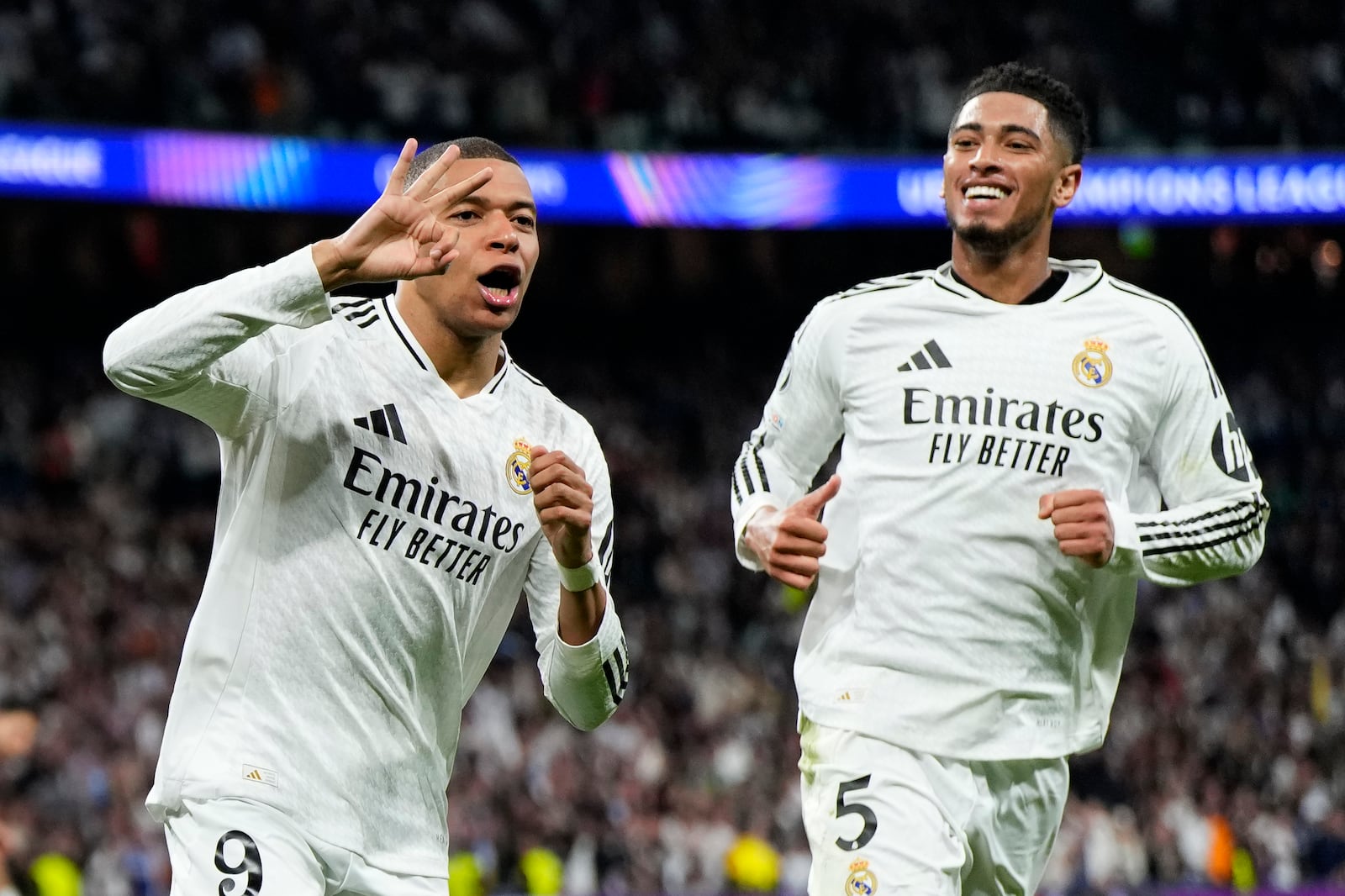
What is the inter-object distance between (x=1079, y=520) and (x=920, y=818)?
839mm

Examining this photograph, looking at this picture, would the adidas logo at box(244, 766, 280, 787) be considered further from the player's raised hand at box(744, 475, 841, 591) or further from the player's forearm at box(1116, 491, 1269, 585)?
the player's forearm at box(1116, 491, 1269, 585)

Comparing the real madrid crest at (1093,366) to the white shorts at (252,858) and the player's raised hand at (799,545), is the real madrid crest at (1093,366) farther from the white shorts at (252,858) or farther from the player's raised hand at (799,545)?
the white shorts at (252,858)

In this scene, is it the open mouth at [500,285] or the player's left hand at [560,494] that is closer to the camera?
the player's left hand at [560,494]

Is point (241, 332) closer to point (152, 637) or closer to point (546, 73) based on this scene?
point (152, 637)

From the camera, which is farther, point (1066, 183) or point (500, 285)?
point (1066, 183)

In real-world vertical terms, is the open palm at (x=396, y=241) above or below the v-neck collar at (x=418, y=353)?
above

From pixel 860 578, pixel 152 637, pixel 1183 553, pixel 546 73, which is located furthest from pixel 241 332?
pixel 546 73

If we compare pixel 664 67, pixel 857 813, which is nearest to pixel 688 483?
pixel 664 67

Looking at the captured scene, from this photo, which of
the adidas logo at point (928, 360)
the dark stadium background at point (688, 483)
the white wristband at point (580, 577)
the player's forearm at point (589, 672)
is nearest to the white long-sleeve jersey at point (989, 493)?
the adidas logo at point (928, 360)

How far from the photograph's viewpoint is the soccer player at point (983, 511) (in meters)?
4.88

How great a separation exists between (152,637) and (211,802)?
42.8ft

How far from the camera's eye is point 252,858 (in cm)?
416

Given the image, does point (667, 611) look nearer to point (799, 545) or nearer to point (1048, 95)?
point (1048, 95)

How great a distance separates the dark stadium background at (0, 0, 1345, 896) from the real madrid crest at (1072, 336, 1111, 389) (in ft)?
29.9
